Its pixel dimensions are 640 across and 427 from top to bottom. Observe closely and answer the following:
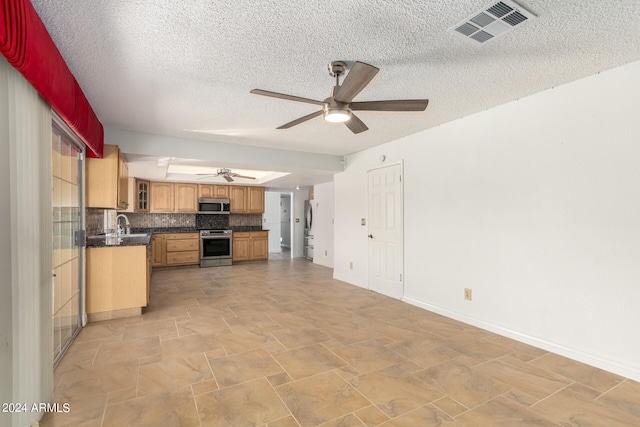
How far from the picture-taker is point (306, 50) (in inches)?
85.9

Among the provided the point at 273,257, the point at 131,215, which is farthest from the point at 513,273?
the point at 131,215

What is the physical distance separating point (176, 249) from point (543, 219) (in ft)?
22.4

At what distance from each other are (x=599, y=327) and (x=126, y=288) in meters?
4.59

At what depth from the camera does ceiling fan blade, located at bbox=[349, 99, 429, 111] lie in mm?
2322

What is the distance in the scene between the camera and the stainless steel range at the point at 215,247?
7.36m

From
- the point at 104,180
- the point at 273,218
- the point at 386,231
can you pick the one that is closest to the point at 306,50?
the point at 104,180

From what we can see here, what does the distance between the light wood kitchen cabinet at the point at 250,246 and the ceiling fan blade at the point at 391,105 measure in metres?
5.99

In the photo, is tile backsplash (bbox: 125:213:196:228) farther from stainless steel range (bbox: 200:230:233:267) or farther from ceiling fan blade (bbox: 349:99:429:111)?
ceiling fan blade (bbox: 349:99:429:111)

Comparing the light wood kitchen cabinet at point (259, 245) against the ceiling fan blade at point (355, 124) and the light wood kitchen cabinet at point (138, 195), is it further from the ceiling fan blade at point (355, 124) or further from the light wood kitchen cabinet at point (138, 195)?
the ceiling fan blade at point (355, 124)

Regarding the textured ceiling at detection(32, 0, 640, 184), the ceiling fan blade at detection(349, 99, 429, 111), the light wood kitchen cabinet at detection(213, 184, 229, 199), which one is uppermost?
the textured ceiling at detection(32, 0, 640, 184)

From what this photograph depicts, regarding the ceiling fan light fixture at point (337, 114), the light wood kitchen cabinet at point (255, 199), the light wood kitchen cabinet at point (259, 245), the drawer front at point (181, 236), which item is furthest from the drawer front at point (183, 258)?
the ceiling fan light fixture at point (337, 114)

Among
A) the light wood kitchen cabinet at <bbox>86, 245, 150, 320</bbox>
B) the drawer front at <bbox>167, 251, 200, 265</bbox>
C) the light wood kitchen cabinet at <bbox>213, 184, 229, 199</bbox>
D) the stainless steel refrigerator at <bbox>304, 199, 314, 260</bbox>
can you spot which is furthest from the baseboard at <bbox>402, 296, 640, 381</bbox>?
the light wood kitchen cabinet at <bbox>213, 184, 229, 199</bbox>

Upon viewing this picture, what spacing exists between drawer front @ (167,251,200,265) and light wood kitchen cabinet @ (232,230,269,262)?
0.87 m

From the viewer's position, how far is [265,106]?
3201mm
